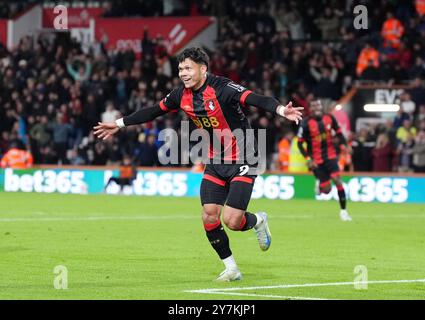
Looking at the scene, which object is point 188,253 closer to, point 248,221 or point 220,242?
point 248,221

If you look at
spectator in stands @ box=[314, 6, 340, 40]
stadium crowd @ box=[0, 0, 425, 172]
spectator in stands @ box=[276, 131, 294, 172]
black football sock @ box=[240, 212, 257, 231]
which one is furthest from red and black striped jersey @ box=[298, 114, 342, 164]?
spectator in stands @ box=[314, 6, 340, 40]

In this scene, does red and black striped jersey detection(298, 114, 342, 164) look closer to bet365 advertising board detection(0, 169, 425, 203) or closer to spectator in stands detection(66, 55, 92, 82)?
bet365 advertising board detection(0, 169, 425, 203)

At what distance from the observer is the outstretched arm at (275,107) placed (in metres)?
11.5

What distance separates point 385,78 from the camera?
3111 centimetres

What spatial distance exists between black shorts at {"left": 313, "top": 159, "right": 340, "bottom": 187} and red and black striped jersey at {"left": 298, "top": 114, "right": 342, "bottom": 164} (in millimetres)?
101

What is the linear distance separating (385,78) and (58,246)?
16.6 meters

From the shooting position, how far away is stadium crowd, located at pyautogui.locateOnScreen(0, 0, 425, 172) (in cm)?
3058

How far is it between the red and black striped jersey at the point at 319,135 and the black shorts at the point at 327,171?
0.10m

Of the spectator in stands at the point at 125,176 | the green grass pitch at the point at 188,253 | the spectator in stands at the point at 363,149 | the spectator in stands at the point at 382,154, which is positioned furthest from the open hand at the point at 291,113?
the spectator in stands at the point at 125,176

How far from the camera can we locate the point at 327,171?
2380cm

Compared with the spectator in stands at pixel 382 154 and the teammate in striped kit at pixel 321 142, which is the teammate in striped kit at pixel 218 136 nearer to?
the teammate in striped kit at pixel 321 142

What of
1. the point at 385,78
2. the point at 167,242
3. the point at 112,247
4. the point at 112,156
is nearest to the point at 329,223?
the point at 167,242

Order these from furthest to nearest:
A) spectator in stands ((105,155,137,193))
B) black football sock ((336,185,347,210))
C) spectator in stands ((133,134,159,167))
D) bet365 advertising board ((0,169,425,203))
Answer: spectator in stands ((133,134,159,167))
spectator in stands ((105,155,137,193))
bet365 advertising board ((0,169,425,203))
black football sock ((336,185,347,210))
